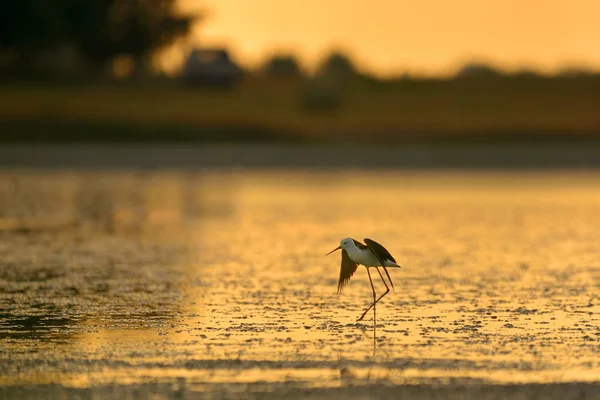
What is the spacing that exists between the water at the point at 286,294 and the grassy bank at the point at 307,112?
12535mm

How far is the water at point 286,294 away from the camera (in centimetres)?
838

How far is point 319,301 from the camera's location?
11.5 metres

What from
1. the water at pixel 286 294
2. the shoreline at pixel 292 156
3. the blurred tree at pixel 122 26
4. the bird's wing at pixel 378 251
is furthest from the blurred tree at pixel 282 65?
the bird's wing at pixel 378 251

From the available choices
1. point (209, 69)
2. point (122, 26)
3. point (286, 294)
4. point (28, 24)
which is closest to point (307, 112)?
point (209, 69)

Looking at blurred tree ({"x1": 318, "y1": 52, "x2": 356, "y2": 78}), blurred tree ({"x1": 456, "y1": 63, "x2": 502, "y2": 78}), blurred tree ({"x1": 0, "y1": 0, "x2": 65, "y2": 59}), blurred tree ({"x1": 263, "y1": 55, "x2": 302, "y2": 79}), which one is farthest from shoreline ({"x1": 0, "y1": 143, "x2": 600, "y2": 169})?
blurred tree ({"x1": 263, "y1": 55, "x2": 302, "y2": 79})

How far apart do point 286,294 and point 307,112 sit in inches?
1175

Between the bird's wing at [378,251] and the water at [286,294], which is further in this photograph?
the bird's wing at [378,251]

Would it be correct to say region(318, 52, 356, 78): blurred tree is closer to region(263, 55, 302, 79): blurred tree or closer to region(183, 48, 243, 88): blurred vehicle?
region(263, 55, 302, 79): blurred tree

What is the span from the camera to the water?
8.38 meters

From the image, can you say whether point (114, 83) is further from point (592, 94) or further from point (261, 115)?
point (592, 94)

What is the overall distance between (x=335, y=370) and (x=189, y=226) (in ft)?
33.7

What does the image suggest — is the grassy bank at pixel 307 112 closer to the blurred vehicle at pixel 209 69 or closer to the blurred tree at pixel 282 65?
the blurred vehicle at pixel 209 69

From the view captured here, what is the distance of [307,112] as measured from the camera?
136 feet

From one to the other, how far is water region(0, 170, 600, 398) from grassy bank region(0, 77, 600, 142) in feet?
41.1
